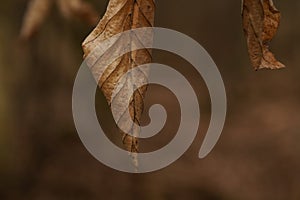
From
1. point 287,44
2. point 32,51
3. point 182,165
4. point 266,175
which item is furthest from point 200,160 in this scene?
point 32,51

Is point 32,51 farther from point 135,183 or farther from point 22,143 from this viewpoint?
point 135,183

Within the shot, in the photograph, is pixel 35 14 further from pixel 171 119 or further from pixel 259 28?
pixel 171 119

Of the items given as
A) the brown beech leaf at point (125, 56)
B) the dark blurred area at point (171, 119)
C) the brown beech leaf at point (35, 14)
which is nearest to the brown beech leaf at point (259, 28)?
the brown beech leaf at point (125, 56)

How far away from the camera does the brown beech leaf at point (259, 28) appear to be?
1.12m

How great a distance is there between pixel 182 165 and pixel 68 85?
1.06 meters

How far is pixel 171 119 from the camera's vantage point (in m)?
6.12

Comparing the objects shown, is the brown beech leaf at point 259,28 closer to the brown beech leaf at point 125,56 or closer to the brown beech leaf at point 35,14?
the brown beech leaf at point 125,56

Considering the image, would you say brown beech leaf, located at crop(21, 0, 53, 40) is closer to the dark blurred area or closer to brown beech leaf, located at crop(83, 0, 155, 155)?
brown beech leaf, located at crop(83, 0, 155, 155)

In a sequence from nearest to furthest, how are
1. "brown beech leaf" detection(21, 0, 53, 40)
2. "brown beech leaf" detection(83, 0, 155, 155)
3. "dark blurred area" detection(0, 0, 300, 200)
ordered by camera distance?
"brown beech leaf" detection(83, 0, 155, 155) < "brown beech leaf" detection(21, 0, 53, 40) < "dark blurred area" detection(0, 0, 300, 200)

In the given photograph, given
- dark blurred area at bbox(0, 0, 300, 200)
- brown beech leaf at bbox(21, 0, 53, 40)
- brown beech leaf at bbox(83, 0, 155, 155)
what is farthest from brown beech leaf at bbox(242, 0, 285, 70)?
dark blurred area at bbox(0, 0, 300, 200)

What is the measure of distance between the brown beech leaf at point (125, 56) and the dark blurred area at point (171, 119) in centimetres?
281

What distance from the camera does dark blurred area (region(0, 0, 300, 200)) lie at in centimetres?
433

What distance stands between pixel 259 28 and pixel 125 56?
0.21 metres

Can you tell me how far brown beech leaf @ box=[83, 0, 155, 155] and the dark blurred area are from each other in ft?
9.20
